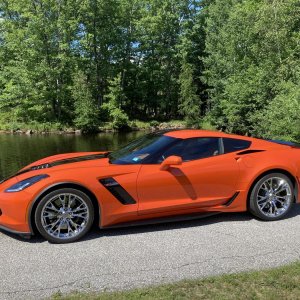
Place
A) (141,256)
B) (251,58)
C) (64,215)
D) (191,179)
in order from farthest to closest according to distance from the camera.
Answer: (251,58) < (191,179) < (64,215) < (141,256)

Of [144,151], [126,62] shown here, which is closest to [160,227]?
[144,151]

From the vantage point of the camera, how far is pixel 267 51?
957 inches

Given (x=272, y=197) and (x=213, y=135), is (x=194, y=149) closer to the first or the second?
(x=213, y=135)

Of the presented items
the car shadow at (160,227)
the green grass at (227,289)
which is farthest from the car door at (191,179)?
the green grass at (227,289)

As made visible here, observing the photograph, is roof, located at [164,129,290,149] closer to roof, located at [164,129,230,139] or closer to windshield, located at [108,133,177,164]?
roof, located at [164,129,230,139]

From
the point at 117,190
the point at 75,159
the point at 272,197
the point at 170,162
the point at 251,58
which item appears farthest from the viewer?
the point at 251,58

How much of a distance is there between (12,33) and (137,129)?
16.7 m

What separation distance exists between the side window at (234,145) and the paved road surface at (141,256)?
3.44ft

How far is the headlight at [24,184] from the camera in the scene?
4.95 m

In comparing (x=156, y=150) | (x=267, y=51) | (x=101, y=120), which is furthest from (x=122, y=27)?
(x=156, y=150)

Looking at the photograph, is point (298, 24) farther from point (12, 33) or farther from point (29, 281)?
point (12, 33)

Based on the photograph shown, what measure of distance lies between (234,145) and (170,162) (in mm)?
1189

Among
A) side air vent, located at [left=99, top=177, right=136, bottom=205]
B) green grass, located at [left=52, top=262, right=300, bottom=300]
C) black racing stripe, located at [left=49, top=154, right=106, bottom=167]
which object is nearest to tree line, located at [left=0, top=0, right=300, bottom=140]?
black racing stripe, located at [left=49, top=154, right=106, bottom=167]

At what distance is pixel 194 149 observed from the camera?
5.73 m
